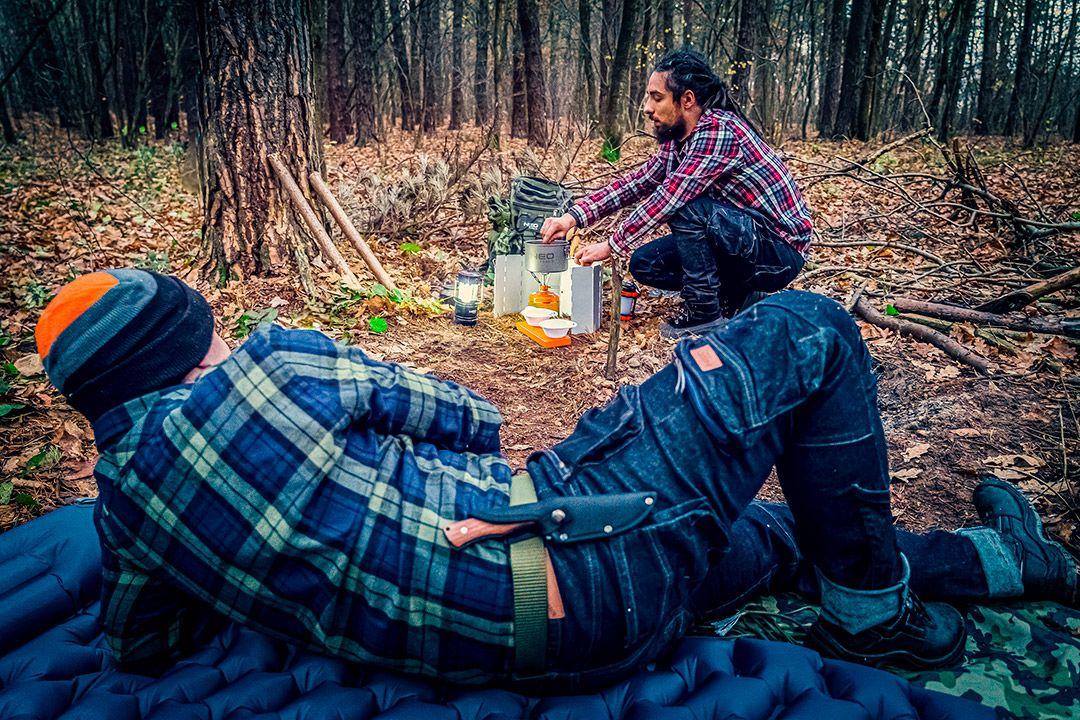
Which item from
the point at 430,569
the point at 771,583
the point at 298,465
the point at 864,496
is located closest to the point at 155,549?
the point at 298,465

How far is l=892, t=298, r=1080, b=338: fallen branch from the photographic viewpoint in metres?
4.04

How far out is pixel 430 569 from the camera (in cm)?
138

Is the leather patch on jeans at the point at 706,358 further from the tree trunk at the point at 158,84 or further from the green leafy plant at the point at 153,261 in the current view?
the tree trunk at the point at 158,84

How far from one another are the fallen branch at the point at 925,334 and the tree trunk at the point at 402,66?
14344 millimetres

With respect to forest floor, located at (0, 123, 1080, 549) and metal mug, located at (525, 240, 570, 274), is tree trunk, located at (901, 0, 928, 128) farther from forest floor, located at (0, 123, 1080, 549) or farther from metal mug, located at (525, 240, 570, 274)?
metal mug, located at (525, 240, 570, 274)

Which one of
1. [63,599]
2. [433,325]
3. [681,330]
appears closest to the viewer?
[63,599]

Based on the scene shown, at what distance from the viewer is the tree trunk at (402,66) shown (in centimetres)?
1753

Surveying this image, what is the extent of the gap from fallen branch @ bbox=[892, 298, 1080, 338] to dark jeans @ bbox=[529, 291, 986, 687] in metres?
3.18

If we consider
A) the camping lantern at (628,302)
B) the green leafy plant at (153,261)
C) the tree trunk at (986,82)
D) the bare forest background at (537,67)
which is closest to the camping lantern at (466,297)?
the camping lantern at (628,302)

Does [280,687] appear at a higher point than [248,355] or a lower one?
lower

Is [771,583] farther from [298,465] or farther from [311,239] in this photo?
[311,239]

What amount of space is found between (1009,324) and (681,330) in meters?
1.88

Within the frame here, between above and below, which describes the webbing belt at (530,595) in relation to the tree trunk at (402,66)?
below

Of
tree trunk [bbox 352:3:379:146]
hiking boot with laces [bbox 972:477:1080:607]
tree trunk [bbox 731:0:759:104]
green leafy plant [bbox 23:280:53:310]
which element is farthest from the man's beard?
tree trunk [bbox 352:3:379:146]
